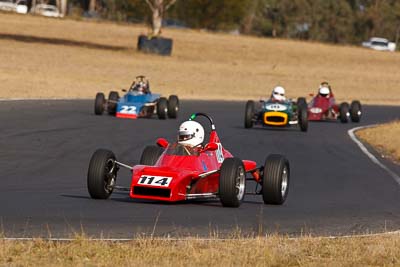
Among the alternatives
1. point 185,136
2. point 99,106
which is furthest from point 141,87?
point 185,136

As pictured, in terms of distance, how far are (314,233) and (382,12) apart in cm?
11272

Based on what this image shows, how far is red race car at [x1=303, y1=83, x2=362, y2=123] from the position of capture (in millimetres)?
34750

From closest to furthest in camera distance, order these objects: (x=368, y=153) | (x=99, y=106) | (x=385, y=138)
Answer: (x=368, y=153), (x=385, y=138), (x=99, y=106)

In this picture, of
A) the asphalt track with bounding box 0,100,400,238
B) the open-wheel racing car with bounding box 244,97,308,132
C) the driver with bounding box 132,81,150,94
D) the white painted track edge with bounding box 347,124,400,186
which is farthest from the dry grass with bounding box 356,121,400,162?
the driver with bounding box 132,81,150,94

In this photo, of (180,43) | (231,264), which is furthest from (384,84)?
(231,264)

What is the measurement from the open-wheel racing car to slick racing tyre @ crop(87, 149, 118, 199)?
16.0m

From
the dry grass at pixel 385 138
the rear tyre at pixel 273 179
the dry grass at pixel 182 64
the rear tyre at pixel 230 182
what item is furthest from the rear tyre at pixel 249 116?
the rear tyre at pixel 230 182

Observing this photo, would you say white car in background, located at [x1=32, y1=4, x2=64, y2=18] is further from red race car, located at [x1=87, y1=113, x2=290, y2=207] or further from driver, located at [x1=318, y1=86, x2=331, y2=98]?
Answer: red race car, located at [x1=87, y1=113, x2=290, y2=207]

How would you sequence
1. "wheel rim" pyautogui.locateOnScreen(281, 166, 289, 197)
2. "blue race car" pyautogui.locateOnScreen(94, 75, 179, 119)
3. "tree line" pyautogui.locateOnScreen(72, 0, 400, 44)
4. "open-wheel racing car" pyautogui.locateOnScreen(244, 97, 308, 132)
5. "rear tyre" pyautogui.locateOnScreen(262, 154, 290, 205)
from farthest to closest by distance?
"tree line" pyautogui.locateOnScreen(72, 0, 400, 44), "blue race car" pyautogui.locateOnScreen(94, 75, 179, 119), "open-wheel racing car" pyautogui.locateOnScreen(244, 97, 308, 132), "wheel rim" pyautogui.locateOnScreen(281, 166, 289, 197), "rear tyre" pyautogui.locateOnScreen(262, 154, 290, 205)

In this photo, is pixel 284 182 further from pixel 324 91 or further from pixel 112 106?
pixel 324 91

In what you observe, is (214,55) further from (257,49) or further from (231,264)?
(231,264)

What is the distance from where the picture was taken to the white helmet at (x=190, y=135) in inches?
580

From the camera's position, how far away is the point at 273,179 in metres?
14.3

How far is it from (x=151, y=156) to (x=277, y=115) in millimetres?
15367
